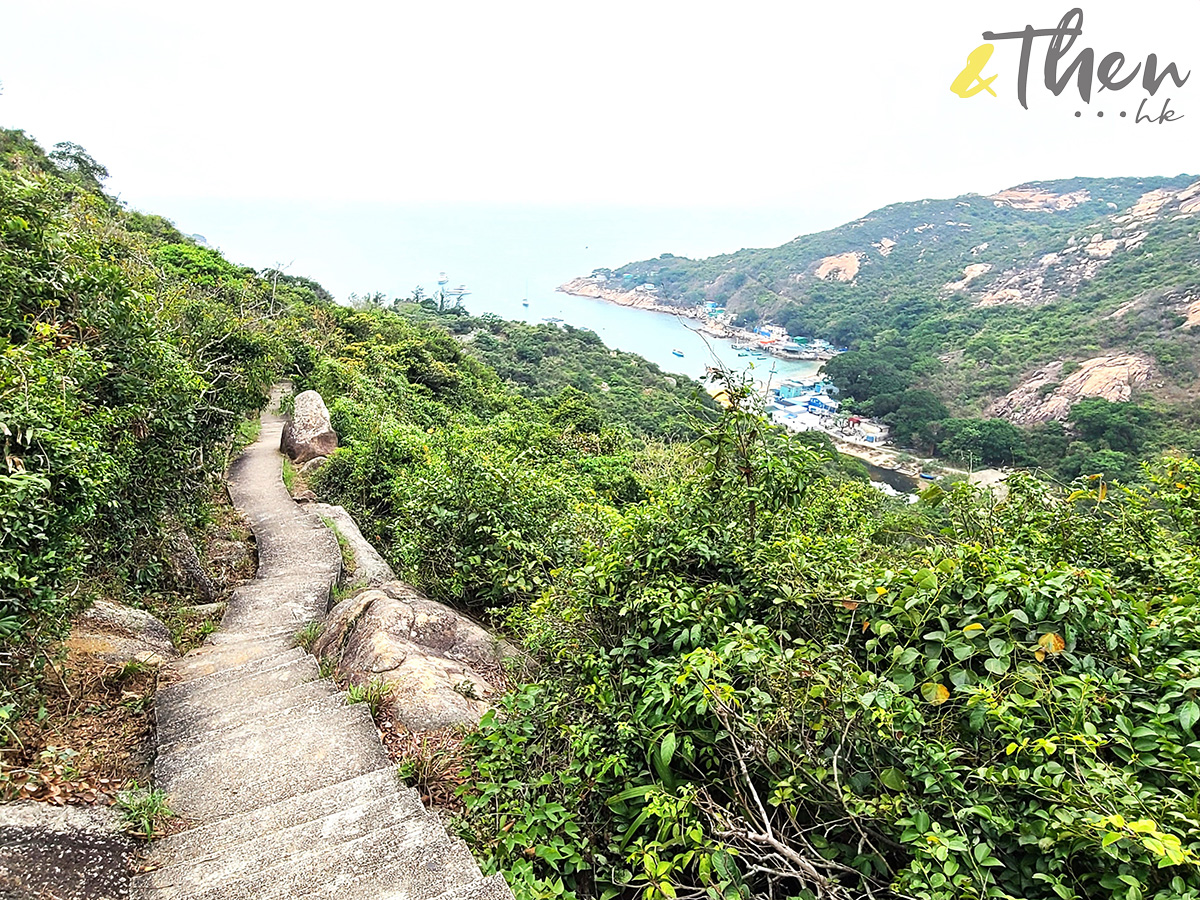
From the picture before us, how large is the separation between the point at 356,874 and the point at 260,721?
1543mm

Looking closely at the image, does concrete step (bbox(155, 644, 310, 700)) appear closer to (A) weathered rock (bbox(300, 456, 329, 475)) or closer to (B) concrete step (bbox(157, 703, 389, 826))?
(B) concrete step (bbox(157, 703, 389, 826))

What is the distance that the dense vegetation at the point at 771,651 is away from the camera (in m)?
1.79

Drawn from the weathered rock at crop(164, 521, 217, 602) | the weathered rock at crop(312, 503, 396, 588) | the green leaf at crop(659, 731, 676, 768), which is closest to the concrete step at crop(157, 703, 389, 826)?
the green leaf at crop(659, 731, 676, 768)

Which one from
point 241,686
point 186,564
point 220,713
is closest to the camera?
point 220,713

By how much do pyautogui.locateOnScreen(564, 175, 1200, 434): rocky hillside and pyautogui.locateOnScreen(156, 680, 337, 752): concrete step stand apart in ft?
145

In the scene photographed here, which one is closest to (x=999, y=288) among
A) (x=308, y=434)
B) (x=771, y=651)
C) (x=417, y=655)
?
(x=308, y=434)

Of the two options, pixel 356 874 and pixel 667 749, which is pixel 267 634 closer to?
pixel 356 874

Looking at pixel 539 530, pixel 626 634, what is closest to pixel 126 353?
pixel 539 530

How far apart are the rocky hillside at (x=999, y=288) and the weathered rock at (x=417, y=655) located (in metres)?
43.2

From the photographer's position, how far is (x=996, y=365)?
155ft

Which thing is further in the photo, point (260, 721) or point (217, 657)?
point (217, 657)

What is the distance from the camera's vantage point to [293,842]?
2.45 meters

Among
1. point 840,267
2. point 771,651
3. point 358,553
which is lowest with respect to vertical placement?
point 358,553

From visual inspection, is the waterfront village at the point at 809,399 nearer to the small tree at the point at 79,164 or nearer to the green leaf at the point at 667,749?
the green leaf at the point at 667,749
